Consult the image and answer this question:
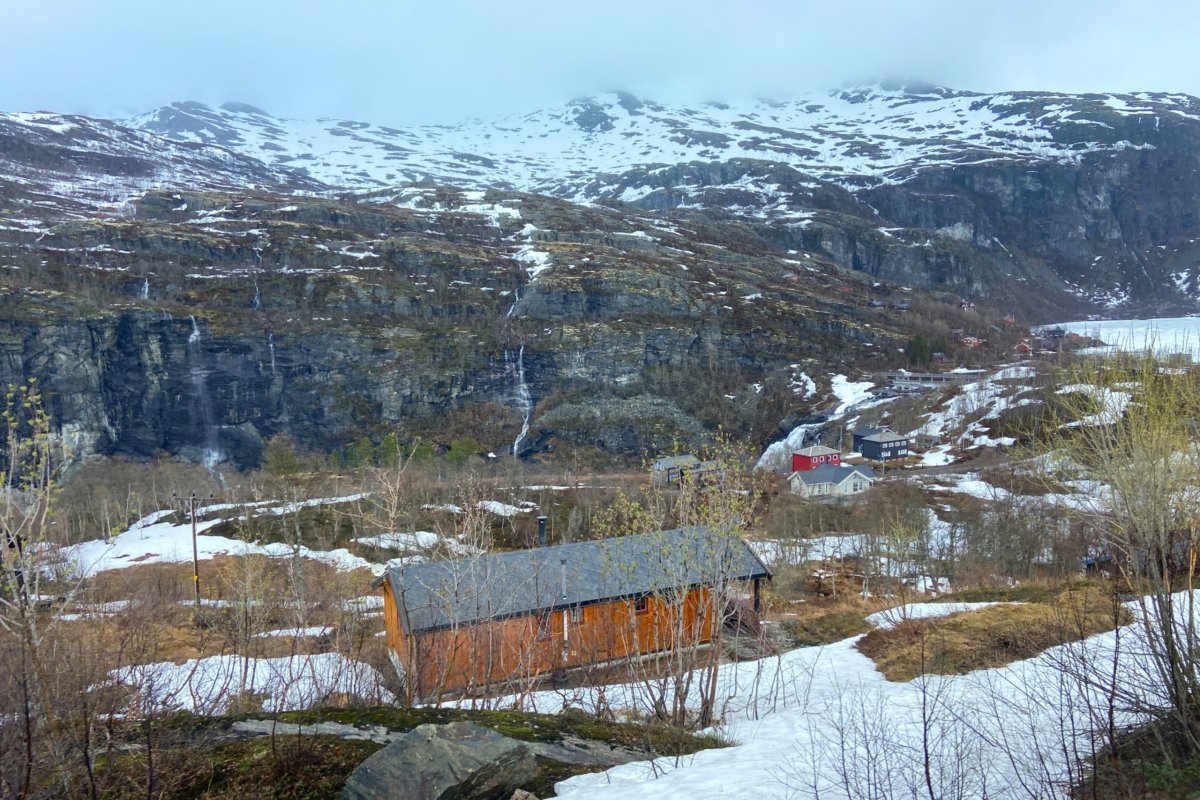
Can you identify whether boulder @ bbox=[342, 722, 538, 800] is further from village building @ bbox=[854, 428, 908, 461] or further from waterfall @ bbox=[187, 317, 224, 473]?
waterfall @ bbox=[187, 317, 224, 473]

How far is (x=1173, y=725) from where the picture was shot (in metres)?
6.89

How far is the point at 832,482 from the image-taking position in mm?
62188

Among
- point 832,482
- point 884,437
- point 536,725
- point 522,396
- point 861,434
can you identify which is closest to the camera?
point 536,725

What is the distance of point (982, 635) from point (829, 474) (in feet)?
163

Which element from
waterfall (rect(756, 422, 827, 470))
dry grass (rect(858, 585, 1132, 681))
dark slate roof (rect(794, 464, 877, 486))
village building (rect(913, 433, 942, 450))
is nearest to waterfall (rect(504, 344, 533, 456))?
waterfall (rect(756, 422, 827, 470))

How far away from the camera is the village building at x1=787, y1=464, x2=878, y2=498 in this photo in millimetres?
61719

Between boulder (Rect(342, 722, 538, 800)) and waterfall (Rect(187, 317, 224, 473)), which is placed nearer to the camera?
boulder (Rect(342, 722, 538, 800))

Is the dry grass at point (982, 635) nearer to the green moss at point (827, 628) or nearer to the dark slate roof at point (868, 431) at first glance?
the green moss at point (827, 628)

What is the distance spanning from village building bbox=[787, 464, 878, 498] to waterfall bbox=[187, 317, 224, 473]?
86.5 metres

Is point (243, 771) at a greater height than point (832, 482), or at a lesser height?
greater

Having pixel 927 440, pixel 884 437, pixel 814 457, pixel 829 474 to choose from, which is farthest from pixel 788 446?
pixel 829 474

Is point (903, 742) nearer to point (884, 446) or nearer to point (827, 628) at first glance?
point (827, 628)

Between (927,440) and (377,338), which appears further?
(377,338)

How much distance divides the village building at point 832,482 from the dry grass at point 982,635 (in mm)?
43898
